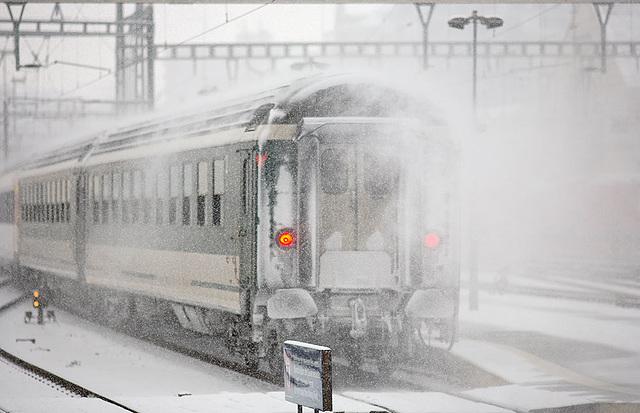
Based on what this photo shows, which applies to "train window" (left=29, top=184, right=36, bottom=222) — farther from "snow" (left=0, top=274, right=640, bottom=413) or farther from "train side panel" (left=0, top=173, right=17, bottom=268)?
"snow" (left=0, top=274, right=640, bottom=413)

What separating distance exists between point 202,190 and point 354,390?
3487mm

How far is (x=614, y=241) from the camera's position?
46188 mm

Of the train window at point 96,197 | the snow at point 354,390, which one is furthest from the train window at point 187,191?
the train window at point 96,197

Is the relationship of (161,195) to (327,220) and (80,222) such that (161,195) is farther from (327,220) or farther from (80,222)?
(80,222)

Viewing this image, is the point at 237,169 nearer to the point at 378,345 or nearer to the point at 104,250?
the point at 378,345

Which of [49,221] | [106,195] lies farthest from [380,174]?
[49,221]

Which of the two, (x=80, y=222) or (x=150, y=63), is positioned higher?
(x=150, y=63)

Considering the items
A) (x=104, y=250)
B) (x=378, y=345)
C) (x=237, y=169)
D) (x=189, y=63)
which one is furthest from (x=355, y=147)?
(x=189, y=63)

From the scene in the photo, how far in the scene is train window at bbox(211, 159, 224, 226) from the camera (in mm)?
13594

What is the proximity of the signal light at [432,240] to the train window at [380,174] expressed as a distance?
694 millimetres

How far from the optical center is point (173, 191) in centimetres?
1528

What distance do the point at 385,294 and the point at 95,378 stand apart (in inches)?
145

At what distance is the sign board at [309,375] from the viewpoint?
8.76m

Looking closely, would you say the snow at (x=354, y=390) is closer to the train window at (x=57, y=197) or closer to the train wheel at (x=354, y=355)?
the train wheel at (x=354, y=355)
